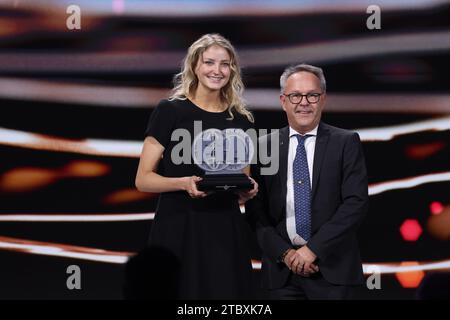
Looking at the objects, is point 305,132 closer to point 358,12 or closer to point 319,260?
point 319,260

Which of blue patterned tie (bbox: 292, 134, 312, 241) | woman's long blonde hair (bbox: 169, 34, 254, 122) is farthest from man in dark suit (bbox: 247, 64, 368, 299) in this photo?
woman's long blonde hair (bbox: 169, 34, 254, 122)

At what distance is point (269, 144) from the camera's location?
2.69 metres

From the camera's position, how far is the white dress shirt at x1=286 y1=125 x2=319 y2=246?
8.56 ft

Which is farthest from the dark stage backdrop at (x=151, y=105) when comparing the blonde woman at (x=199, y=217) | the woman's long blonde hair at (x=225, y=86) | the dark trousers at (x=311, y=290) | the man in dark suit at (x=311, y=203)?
the dark trousers at (x=311, y=290)

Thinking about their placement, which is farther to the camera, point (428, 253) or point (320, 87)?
point (428, 253)

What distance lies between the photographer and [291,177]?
8.63 ft

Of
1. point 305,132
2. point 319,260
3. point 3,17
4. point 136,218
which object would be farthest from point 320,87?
point 3,17

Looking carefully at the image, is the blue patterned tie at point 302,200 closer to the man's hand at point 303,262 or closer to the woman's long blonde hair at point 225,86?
the man's hand at point 303,262

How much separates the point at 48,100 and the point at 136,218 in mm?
804

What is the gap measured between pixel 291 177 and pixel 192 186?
368 millimetres

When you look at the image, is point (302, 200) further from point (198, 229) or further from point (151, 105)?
point (151, 105)

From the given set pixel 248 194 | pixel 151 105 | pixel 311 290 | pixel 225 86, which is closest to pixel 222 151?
pixel 248 194
